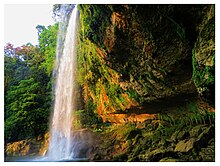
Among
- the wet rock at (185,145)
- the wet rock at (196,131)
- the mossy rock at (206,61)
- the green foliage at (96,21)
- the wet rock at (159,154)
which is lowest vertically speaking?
the wet rock at (159,154)

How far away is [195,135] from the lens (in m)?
6.04

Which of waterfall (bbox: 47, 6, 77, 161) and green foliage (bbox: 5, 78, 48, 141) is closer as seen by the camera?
waterfall (bbox: 47, 6, 77, 161)

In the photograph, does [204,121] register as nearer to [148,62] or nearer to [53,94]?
[148,62]

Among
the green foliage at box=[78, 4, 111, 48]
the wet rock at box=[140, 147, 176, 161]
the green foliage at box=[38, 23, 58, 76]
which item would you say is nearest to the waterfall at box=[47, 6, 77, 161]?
the green foliage at box=[38, 23, 58, 76]

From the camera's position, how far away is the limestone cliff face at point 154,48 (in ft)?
18.0

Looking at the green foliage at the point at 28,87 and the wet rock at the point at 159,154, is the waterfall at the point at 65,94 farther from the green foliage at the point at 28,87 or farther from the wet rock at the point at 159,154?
the wet rock at the point at 159,154

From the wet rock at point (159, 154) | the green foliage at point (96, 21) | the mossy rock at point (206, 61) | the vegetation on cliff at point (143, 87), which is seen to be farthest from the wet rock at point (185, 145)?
the green foliage at point (96, 21)

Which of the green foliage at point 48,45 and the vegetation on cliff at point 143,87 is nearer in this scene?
the vegetation on cliff at point 143,87

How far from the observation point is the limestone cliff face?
18.0 feet

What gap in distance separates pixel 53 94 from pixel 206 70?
27.3 ft

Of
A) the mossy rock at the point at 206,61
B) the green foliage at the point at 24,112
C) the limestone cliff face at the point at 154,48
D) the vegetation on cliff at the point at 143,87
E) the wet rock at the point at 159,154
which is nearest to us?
the mossy rock at the point at 206,61

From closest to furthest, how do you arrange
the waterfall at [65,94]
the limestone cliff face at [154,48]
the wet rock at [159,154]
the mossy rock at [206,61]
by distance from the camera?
the mossy rock at [206,61] < the limestone cliff face at [154,48] < the wet rock at [159,154] < the waterfall at [65,94]

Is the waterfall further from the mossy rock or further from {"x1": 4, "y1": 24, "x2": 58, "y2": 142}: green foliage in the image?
the mossy rock

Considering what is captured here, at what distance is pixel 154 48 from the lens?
6.39m
